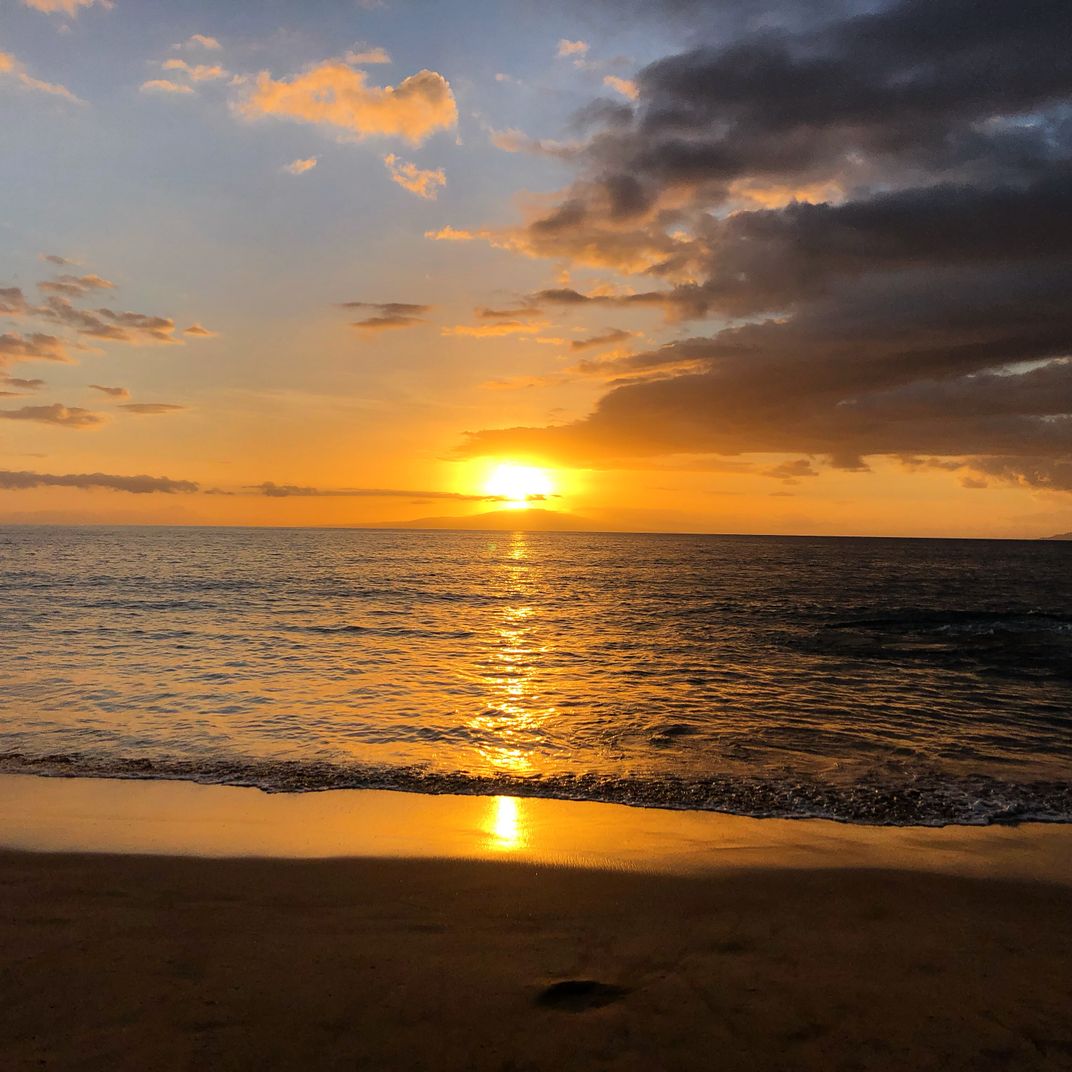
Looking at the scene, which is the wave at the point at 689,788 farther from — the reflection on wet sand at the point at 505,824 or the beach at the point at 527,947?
the beach at the point at 527,947

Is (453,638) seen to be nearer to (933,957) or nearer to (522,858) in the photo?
(522,858)

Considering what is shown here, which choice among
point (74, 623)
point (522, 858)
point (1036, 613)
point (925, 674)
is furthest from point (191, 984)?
point (1036, 613)

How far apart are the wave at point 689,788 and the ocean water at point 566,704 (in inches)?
2.3

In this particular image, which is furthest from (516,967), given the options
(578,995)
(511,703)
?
(511,703)

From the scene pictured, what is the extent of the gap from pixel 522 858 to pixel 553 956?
7.51 feet

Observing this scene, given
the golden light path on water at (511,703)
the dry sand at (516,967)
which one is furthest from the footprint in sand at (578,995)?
the golden light path on water at (511,703)

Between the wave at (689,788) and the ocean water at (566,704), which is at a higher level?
the wave at (689,788)

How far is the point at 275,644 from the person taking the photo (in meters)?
A: 28.4

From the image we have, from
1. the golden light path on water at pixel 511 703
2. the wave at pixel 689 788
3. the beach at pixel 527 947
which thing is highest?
the beach at pixel 527 947

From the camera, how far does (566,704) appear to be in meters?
19.3

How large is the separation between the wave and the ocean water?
0.06 metres

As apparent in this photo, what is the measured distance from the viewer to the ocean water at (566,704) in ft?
41.0

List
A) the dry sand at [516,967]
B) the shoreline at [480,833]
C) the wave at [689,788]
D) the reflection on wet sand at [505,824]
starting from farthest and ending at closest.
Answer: the wave at [689,788] < the reflection on wet sand at [505,824] < the shoreline at [480,833] < the dry sand at [516,967]

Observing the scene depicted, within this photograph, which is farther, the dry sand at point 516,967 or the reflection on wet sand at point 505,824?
the reflection on wet sand at point 505,824
